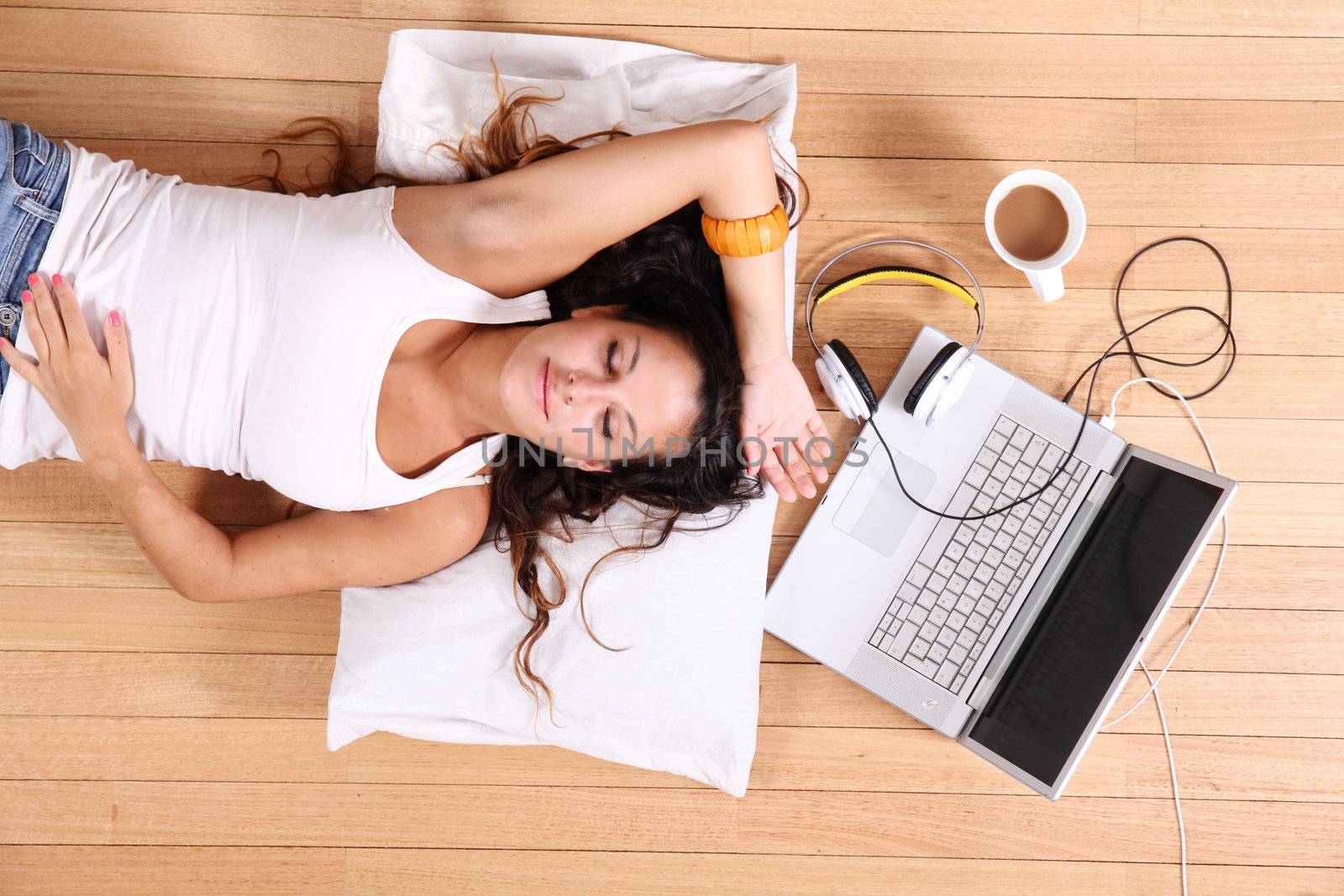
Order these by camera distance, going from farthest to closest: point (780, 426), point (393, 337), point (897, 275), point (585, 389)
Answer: point (897, 275) < point (780, 426) < point (393, 337) < point (585, 389)

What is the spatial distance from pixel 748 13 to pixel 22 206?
3.88 ft

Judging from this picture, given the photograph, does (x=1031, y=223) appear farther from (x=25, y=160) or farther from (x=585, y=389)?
(x=25, y=160)

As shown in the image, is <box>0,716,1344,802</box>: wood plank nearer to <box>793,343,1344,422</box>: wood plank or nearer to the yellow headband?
<box>793,343,1344,422</box>: wood plank

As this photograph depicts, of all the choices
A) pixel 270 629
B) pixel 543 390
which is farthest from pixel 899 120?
pixel 270 629

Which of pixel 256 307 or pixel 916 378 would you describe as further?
pixel 916 378

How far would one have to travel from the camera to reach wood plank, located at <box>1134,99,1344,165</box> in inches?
59.1

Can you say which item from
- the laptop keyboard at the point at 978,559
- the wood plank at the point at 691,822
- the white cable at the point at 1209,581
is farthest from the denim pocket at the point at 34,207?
the white cable at the point at 1209,581

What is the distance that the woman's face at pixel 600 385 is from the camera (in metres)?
1.13

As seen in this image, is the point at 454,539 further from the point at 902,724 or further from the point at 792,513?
the point at 902,724

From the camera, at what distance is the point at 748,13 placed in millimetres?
1488

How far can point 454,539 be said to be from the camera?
1381 mm

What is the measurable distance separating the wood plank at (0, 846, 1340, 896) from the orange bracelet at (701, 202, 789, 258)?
41.9 inches

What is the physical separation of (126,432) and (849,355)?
112 cm

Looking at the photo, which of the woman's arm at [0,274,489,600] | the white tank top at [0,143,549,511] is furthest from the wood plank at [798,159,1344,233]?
the woman's arm at [0,274,489,600]
